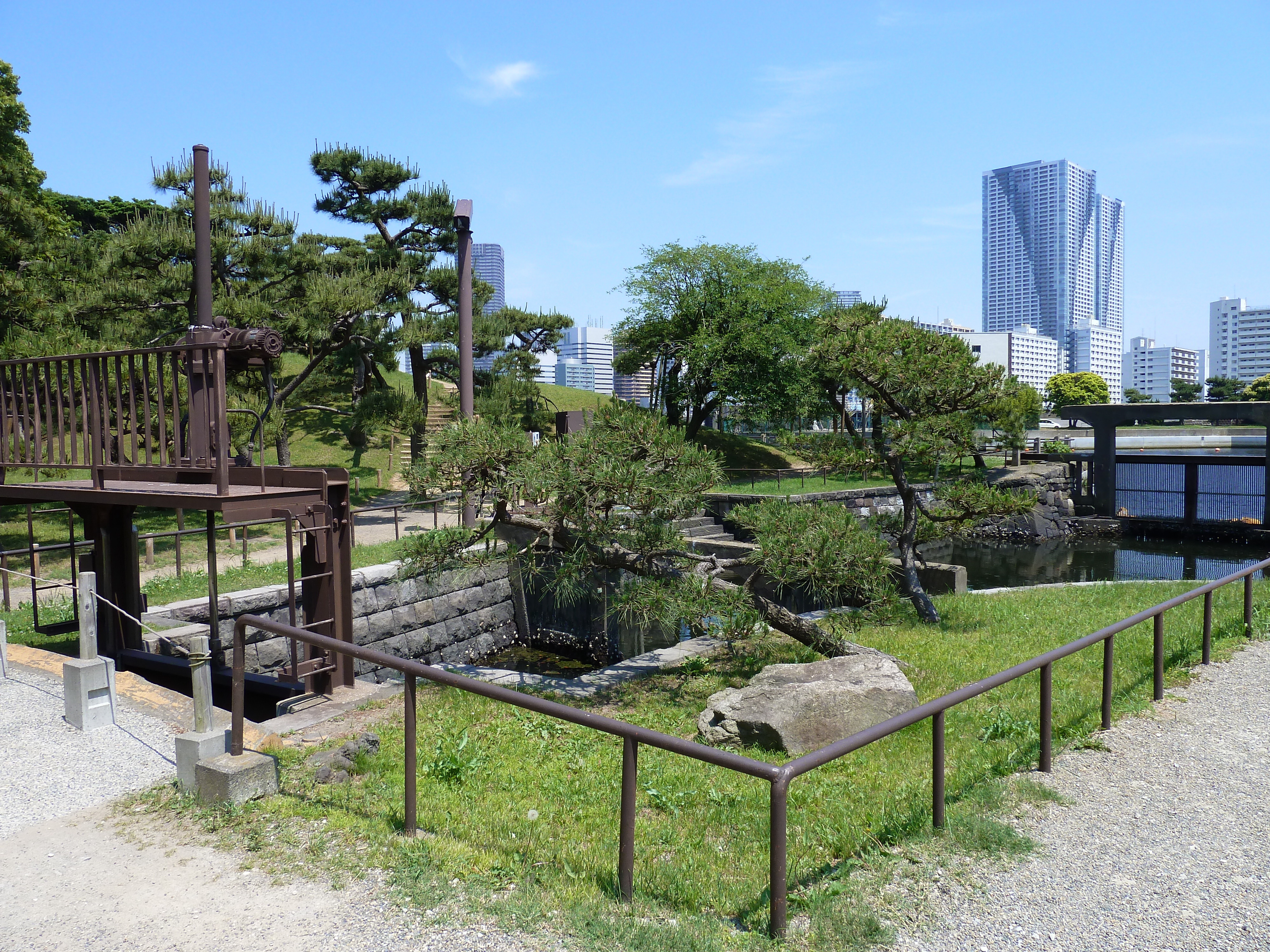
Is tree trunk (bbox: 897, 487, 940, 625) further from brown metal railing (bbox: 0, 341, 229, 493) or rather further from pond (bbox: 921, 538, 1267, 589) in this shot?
pond (bbox: 921, 538, 1267, 589)

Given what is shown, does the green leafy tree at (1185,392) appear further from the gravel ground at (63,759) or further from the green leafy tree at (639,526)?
the gravel ground at (63,759)

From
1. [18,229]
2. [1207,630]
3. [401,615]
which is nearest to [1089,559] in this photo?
[1207,630]

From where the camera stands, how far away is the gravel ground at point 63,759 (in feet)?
15.5

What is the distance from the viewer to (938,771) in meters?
4.23

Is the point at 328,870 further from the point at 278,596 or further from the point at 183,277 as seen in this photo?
the point at 183,277

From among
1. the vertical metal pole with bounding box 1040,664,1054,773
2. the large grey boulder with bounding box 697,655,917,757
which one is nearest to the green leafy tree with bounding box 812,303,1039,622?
the large grey boulder with bounding box 697,655,917,757

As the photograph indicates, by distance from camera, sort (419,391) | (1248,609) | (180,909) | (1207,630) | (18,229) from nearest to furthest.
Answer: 1. (180,909)
2. (1207,630)
3. (1248,609)
4. (18,229)
5. (419,391)

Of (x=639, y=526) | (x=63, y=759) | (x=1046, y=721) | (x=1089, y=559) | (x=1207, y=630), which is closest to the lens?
(x=1046, y=721)

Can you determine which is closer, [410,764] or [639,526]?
[410,764]

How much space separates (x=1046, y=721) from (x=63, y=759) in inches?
235

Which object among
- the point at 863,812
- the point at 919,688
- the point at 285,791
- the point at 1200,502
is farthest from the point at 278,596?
the point at 1200,502

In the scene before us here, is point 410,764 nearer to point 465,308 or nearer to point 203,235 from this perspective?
point 203,235

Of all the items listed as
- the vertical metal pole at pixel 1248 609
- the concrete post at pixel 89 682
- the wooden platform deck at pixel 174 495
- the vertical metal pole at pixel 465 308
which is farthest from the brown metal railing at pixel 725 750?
the vertical metal pole at pixel 465 308

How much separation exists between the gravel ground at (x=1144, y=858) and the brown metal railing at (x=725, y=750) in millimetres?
426
